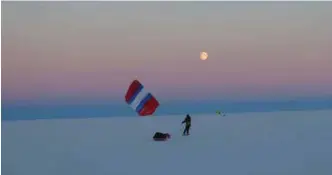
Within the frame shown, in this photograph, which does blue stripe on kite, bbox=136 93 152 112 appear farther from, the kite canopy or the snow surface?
the snow surface

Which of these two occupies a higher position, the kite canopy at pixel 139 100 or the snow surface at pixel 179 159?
the kite canopy at pixel 139 100

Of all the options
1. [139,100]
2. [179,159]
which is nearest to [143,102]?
[139,100]

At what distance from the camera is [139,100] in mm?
10930

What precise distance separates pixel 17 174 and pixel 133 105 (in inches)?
158

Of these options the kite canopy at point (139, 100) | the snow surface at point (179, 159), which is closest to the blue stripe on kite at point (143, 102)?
the kite canopy at point (139, 100)

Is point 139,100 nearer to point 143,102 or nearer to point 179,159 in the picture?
point 143,102

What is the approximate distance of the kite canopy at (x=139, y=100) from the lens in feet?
35.4

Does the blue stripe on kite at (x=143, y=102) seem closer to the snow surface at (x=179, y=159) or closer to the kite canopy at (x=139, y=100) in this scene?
the kite canopy at (x=139, y=100)

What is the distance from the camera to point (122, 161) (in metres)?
8.71

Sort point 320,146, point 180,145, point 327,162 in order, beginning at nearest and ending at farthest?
point 327,162, point 320,146, point 180,145

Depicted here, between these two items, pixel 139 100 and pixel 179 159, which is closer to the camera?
pixel 179 159

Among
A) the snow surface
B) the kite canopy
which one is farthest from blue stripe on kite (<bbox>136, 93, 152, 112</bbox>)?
the snow surface

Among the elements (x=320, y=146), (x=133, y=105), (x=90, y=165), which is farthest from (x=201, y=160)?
(x=320, y=146)

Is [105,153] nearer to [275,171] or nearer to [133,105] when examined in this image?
[133,105]
